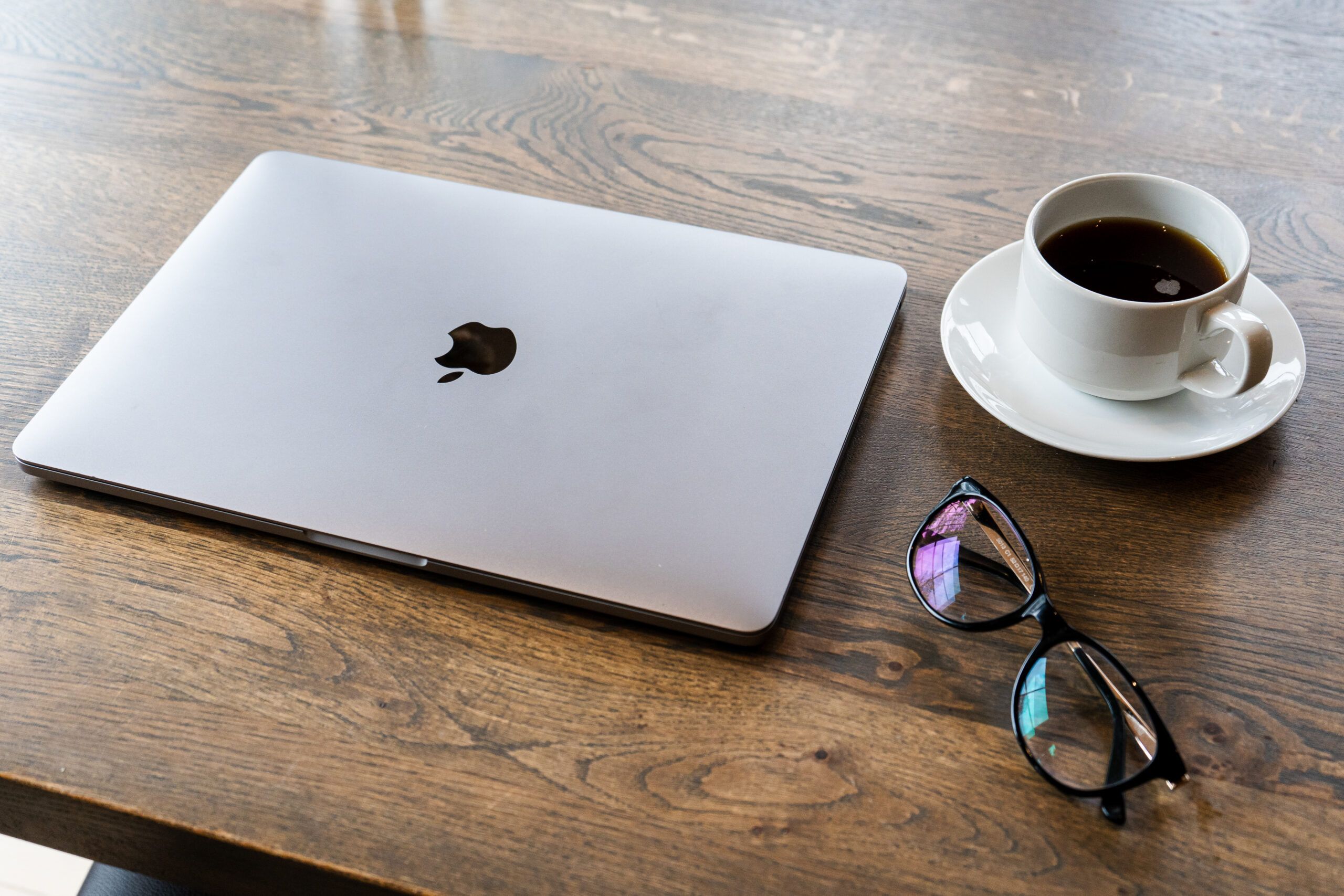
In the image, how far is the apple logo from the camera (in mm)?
695

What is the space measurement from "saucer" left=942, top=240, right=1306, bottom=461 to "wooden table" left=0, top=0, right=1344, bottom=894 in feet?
0.12

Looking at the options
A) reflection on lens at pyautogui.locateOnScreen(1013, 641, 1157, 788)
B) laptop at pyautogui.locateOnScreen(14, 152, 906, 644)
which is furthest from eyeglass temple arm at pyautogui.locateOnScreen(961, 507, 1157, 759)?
laptop at pyautogui.locateOnScreen(14, 152, 906, 644)

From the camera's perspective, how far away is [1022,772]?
56 centimetres

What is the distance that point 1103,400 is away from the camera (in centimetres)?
68

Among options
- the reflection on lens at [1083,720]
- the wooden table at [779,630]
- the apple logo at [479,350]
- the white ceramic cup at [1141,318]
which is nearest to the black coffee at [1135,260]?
the white ceramic cup at [1141,318]

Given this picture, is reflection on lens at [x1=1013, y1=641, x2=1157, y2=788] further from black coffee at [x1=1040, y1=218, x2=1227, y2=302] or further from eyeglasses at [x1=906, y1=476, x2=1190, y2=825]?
black coffee at [x1=1040, y1=218, x2=1227, y2=302]

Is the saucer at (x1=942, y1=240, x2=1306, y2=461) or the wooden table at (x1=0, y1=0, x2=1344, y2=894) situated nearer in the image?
the wooden table at (x1=0, y1=0, x2=1344, y2=894)

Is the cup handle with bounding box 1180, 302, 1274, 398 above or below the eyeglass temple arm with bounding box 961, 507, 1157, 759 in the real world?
above

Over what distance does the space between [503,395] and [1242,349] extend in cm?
46

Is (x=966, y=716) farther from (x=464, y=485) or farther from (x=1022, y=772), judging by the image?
(x=464, y=485)

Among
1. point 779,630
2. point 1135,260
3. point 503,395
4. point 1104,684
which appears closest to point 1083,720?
point 1104,684

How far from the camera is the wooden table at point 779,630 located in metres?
0.54

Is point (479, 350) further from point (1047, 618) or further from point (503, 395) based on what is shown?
point (1047, 618)

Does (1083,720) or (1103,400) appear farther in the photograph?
(1103,400)
